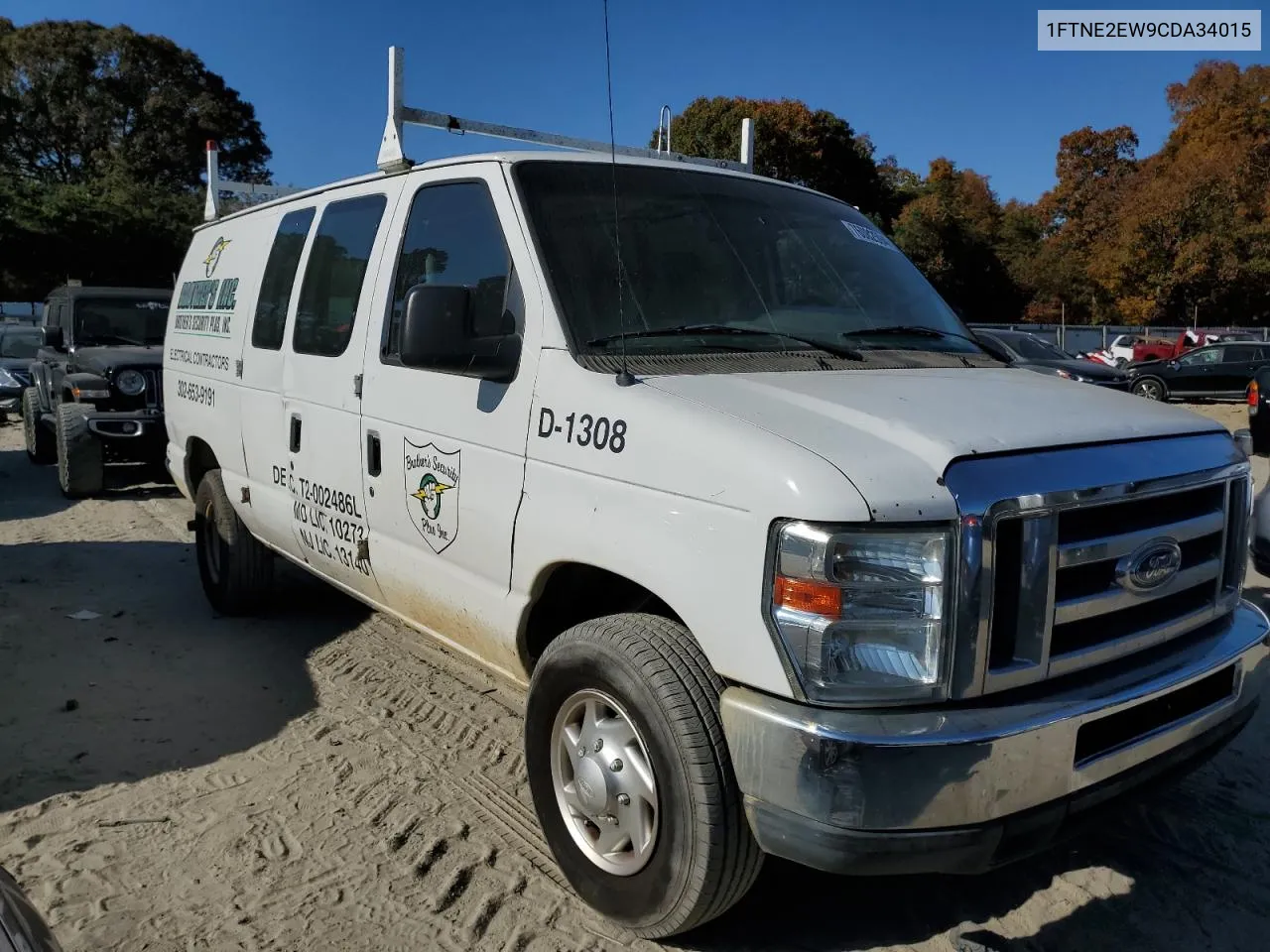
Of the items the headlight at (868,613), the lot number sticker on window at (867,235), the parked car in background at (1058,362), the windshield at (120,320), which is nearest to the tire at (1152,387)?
the parked car in background at (1058,362)

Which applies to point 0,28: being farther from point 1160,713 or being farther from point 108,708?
point 1160,713

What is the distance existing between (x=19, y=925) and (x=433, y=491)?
187 centimetres

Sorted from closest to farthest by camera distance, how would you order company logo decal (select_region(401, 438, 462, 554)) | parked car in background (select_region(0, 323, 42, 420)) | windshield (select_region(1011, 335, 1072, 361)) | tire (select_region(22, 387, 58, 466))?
company logo decal (select_region(401, 438, 462, 554)) → tire (select_region(22, 387, 58, 466)) → parked car in background (select_region(0, 323, 42, 420)) → windshield (select_region(1011, 335, 1072, 361))

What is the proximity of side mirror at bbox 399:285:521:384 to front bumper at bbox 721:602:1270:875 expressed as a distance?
4.23 feet

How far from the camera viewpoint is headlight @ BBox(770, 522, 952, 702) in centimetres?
218

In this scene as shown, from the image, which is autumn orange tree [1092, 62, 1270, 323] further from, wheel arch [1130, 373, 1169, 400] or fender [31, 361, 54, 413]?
fender [31, 361, 54, 413]

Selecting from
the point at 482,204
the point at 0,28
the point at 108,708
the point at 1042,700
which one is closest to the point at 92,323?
the point at 108,708

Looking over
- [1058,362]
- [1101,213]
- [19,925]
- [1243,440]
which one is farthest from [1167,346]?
[19,925]

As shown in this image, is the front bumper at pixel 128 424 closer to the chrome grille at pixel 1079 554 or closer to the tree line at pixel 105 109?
the chrome grille at pixel 1079 554

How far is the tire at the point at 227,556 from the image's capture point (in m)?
5.38

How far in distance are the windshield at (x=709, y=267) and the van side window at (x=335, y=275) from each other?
39.4 inches

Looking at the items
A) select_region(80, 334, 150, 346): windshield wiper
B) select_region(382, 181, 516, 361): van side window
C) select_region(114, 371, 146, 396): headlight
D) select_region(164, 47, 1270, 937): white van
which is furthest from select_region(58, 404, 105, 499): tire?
select_region(382, 181, 516, 361): van side window

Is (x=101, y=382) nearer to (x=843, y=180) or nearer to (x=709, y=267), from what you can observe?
(x=709, y=267)

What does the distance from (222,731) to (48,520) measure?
5.53 metres
